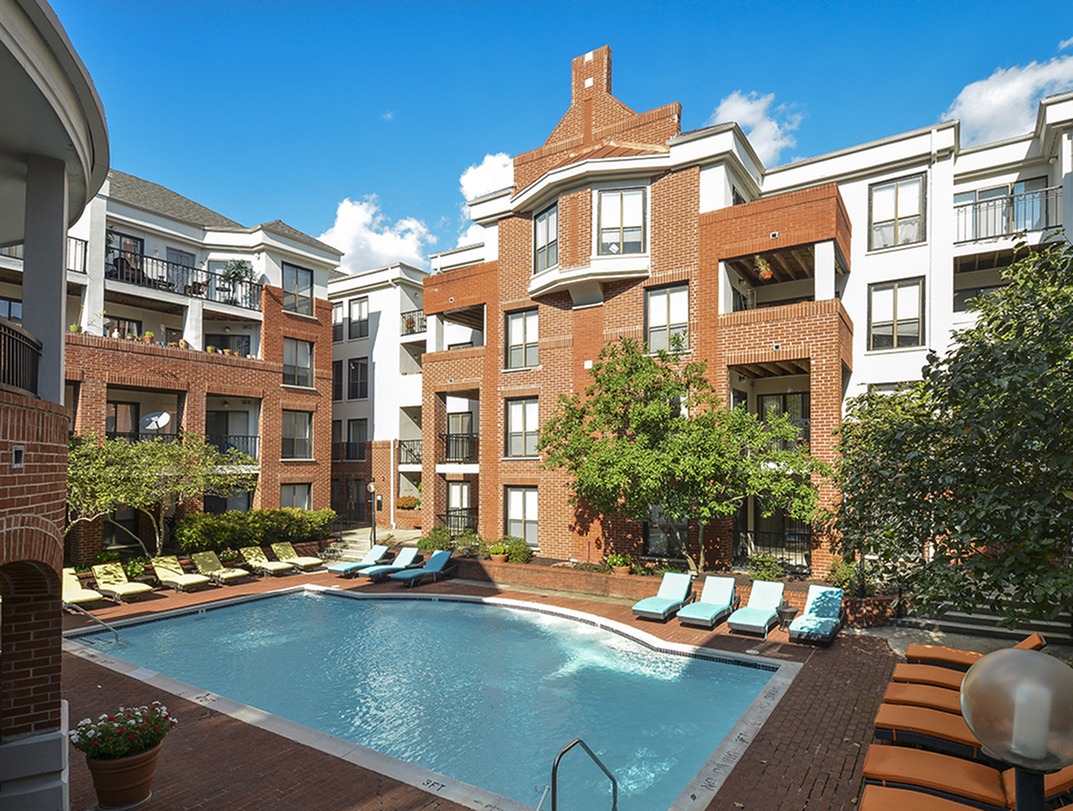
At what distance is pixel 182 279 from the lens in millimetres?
26297

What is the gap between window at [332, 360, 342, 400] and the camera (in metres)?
34.2

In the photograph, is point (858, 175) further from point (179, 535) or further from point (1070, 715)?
point (179, 535)

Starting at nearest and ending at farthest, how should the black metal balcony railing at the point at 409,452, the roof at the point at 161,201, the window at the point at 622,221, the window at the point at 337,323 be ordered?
the window at the point at 622,221 < the roof at the point at 161,201 < the black metal balcony railing at the point at 409,452 < the window at the point at 337,323

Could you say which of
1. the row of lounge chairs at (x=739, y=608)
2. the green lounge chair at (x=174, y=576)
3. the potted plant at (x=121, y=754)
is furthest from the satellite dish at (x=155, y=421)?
the row of lounge chairs at (x=739, y=608)

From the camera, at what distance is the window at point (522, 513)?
72.8 feet

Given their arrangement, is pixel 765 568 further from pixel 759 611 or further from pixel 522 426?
pixel 522 426

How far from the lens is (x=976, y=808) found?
5770mm

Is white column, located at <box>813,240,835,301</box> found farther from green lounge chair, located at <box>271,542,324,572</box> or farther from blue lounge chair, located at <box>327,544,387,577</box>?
green lounge chair, located at <box>271,542,324,572</box>

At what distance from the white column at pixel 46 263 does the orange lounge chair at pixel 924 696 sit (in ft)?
35.0

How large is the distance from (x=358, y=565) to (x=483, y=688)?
A: 11.0 metres

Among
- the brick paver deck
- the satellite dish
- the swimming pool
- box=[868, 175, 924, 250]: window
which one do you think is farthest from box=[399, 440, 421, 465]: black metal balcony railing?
box=[868, 175, 924, 250]: window

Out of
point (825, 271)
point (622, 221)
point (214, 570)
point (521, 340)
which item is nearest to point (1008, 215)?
point (825, 271)

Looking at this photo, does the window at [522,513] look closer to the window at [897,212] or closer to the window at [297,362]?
the window at [297,362]

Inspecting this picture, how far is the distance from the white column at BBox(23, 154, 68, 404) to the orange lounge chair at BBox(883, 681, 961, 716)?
1065cm
